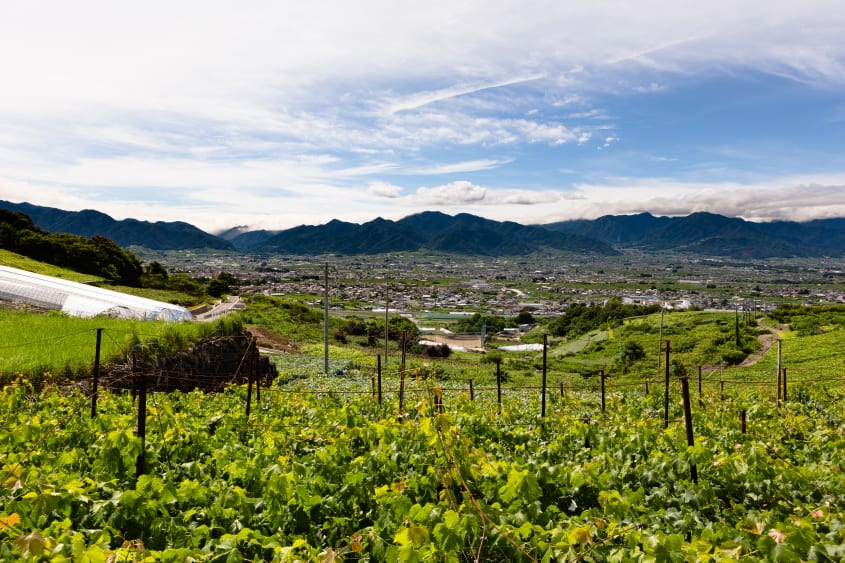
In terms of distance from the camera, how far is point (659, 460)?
19.2 feet

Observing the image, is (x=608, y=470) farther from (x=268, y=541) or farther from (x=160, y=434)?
(x=160, y=434)

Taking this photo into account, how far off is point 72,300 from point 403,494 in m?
32.4

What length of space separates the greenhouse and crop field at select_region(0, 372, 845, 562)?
23374 mm

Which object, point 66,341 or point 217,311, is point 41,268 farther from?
point 66,341

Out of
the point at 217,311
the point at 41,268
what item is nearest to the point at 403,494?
the point at 217,311

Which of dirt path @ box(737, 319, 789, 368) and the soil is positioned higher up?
the soil

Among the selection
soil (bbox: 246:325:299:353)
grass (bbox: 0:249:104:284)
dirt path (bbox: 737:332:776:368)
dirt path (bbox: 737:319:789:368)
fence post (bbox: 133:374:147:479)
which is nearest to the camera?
fence post (bbox: 133:374:147:479)

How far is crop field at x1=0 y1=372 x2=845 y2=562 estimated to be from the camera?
10.9 ft

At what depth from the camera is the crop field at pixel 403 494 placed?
10.9 feet

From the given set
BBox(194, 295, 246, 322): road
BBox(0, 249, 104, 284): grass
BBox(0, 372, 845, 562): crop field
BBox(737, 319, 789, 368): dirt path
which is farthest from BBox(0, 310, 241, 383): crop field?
BBox(737, 319, 789, 368): dirt path

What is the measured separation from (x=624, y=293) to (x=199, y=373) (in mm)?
163474

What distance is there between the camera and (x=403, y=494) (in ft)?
15.0

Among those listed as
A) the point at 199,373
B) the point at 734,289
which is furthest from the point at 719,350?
the point at 734,289

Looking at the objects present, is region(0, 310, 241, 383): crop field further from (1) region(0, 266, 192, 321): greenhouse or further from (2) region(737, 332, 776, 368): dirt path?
(2) region(737, 332, 776, 368): dirt path
